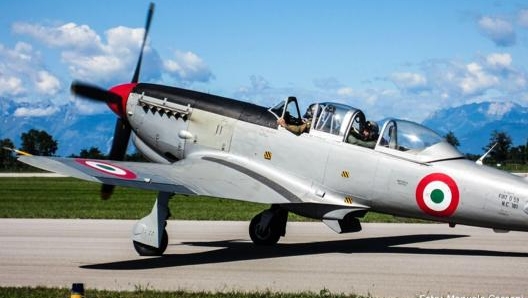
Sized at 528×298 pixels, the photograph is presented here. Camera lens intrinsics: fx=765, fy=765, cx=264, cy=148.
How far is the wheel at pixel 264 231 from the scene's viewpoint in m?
15.1

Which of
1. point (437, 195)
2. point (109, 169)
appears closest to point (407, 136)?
point (437, 195)

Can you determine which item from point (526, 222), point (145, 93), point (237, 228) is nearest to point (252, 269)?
point (526, 222)

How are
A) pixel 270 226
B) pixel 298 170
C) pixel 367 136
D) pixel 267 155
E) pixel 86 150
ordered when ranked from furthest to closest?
pixel 86 150
pixel 270 226
pixel 267 155
pixel 298 170
pixel 367 136

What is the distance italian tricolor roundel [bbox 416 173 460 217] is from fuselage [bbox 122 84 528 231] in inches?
0.6

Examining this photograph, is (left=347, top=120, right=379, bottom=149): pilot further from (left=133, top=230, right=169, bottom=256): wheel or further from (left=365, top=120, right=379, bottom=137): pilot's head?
(left=133, top=230, right=169, bottom=256): wheel

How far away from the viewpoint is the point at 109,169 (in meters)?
12.8

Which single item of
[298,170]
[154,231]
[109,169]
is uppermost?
[298,170]

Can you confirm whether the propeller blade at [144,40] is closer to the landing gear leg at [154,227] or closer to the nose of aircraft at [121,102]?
the nose of aircraft at [121,102]

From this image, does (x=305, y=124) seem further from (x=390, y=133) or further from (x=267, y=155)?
(x=390, y=133)

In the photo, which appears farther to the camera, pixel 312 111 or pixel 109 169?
pixel 312 111

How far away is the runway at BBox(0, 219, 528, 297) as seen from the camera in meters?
10.6

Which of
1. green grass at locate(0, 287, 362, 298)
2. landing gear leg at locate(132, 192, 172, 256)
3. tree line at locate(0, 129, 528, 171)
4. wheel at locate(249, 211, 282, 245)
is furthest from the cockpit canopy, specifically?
tree line at locate(0, 129, 528, 171)

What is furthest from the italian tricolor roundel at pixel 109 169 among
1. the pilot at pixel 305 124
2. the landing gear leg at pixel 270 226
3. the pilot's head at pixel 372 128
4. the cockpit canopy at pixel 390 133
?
the pilot's head at pixel 372 128

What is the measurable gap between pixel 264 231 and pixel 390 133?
11.1 feet
